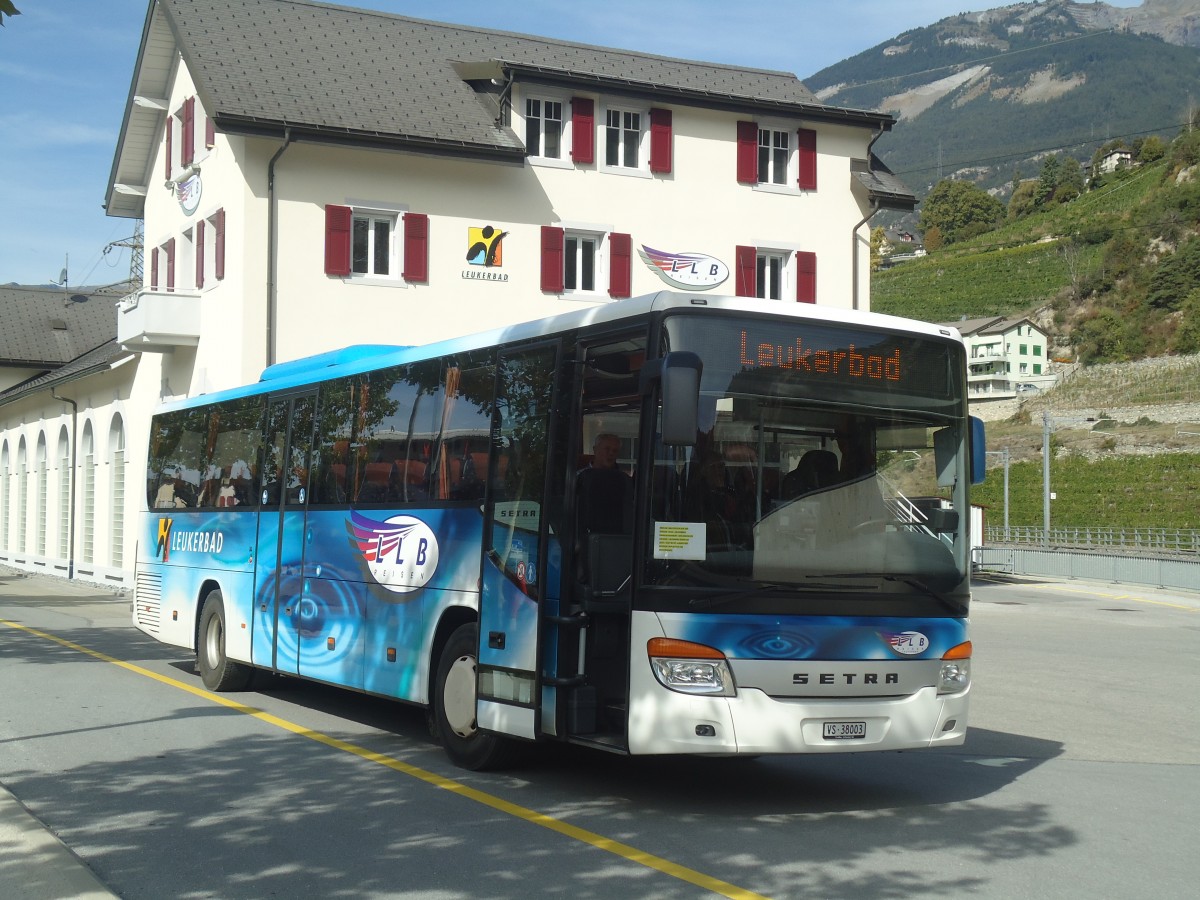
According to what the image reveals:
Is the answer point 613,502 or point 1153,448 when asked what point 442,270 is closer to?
point 613,502

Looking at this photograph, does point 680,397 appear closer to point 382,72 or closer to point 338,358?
point 338,358

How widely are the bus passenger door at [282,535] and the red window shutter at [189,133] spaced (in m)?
20.8

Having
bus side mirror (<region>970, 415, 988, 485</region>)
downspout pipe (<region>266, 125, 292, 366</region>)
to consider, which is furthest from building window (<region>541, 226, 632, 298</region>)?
bus side mirror (<region>970, 415, 988, 485</region>)

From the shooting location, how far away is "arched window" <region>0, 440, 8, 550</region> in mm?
52406

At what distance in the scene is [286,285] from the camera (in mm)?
29094

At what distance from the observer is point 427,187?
30672 millimetres

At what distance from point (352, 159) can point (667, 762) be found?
21.6 metres

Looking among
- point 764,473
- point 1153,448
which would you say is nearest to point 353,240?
point 764,473

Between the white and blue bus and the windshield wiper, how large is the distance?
0.05ft

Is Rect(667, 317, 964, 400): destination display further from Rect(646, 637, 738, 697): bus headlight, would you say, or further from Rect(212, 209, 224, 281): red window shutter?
Rect(212, 209, 224, 281): red window shutter

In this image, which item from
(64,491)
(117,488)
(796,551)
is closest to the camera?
(796,551)

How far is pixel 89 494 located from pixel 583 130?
18.0m

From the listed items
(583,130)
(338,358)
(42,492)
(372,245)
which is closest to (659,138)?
(583,130)

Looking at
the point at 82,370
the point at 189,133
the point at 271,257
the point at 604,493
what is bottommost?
the point at 604,493
